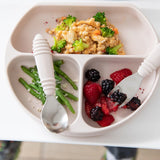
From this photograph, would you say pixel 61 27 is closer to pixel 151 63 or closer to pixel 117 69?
pixel 117 69

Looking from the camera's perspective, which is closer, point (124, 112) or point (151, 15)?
point (124, 112)

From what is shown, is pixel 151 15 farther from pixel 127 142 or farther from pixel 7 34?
pixel 7 34

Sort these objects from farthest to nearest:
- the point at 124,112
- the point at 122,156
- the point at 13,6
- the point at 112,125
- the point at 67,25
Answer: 1. the point at 122,156
2. the point at 13,6
3. the point at 67,25
4. the point at 124,112
5. the point at 112,125

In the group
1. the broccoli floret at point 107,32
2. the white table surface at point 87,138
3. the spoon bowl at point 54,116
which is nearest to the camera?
the spoon bowl at point 54,116

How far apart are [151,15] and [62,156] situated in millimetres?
1677

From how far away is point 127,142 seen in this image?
1.45 meters

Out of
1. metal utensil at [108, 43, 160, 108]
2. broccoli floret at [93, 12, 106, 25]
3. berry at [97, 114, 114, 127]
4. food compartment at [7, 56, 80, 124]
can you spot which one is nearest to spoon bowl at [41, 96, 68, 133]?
food compartment at [7, 56, 80, 124]

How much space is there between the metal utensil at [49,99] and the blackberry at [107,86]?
0.30 m

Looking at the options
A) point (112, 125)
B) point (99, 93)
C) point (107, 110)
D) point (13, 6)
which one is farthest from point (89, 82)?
point (13, 6)

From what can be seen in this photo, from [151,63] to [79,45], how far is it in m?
0.48

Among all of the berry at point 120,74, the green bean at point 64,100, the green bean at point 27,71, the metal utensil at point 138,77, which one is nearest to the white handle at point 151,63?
the metal utensil at point 138,77

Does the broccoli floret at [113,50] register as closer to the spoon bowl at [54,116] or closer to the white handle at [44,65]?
the white handle at [44,65]

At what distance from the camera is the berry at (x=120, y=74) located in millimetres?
1527

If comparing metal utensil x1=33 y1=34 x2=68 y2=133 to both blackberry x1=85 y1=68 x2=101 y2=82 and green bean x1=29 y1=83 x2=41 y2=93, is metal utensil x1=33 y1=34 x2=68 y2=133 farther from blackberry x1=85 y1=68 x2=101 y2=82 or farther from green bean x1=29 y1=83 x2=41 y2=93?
blackberry x1=85 y1=68 x2=101 y2=82
